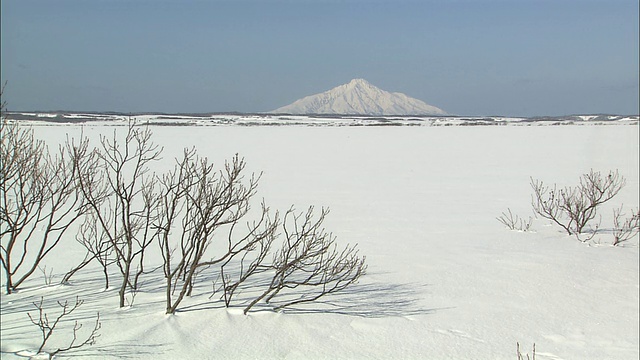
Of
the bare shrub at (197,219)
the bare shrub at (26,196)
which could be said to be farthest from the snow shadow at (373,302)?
the bare shrub at (26,196)

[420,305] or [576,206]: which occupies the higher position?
[576,206]

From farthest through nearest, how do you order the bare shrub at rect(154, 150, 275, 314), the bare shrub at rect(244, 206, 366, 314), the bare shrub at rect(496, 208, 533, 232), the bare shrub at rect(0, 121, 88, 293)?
the bare shrub at rect(496, 208, 533, 232) < the bare shrub at rect(0, 121, 88, 293) < the bare shrub at rect(244, 206, 366, 314) < the bare shrub at rect(154, 150, 275, 314)

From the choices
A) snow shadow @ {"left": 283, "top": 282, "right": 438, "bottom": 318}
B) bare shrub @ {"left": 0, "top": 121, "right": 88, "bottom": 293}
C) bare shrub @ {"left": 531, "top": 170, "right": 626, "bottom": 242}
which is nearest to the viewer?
snow shadow @ {"left": 283, "top": 282, "right": 438, "bottom": 318}

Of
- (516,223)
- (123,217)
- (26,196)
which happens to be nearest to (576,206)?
(516,223)

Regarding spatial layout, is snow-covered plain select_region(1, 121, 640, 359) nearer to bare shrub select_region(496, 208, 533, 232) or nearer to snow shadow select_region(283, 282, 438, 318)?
snow shadow select_region(283, 282, 438, 318)

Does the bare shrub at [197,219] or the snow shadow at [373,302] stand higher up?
the bare shrub at [197,219]

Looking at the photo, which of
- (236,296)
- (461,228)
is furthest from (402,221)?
A: (236,296)

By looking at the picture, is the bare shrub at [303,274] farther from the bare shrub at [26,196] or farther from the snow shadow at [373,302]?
the bare shrub at [26,196]

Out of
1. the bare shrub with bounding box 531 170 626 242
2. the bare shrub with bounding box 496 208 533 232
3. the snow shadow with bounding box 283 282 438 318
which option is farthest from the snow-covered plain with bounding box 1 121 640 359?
the bare shrub with bounding box 531 170 626 242

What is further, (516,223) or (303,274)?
(516,223)

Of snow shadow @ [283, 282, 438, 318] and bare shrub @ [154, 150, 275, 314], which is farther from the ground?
bare shrub @ [154, 150, 275, 314]

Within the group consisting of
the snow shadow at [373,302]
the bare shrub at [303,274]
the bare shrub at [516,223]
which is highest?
the bare shrub at [303,274]

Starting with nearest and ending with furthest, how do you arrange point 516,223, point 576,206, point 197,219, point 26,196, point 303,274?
point 26,196 < point 197,219 < point 303,274 < point 576,206 < point 516,223

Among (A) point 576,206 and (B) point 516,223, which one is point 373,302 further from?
(B) point 516,223
